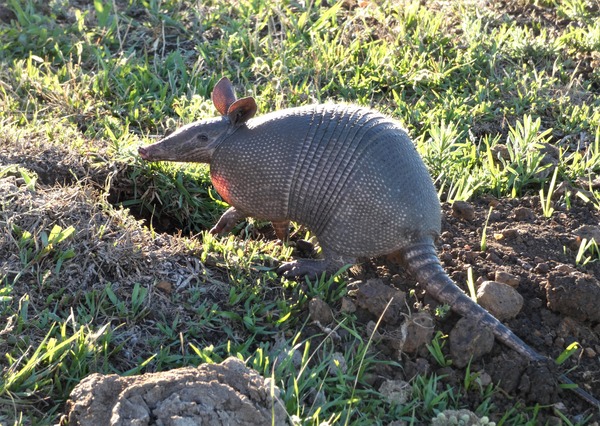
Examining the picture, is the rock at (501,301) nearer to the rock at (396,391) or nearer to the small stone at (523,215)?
the rock at (396,391)

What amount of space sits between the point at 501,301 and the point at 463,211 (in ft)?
3.20

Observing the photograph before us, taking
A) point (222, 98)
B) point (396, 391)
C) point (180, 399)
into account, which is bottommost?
point (396, 391)

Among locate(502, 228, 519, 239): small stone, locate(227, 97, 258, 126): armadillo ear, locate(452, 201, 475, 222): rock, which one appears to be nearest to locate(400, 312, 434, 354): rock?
locate(502, 228, 519, 239): small stone

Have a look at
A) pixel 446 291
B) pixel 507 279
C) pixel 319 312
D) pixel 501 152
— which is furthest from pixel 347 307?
pixel 501 152

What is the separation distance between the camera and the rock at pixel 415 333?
4410mm

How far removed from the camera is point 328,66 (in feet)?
23.1

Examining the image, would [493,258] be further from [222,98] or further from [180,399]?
[180,399]

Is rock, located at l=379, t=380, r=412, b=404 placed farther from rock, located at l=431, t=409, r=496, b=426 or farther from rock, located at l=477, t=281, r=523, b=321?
rock, located at l=477, t=281, r=523, b=321

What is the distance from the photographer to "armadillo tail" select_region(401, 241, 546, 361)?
436cm

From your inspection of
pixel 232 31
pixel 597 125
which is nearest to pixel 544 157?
pixel 597 125

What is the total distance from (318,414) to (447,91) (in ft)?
11.9

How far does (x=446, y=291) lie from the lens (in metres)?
4.58

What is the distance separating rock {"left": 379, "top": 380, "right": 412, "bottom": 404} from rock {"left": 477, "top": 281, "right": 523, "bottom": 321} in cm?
69

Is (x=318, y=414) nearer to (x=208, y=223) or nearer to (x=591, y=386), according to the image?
(x=591, y=386)
